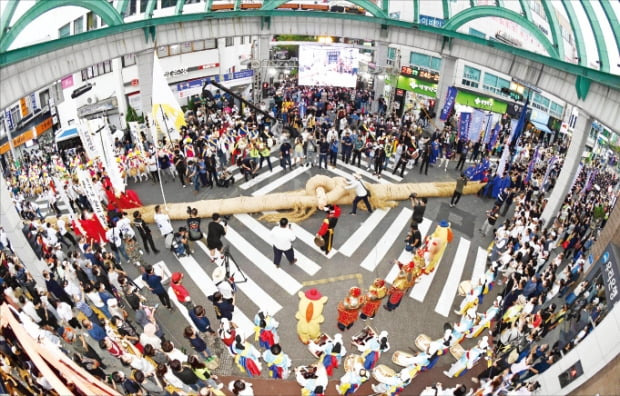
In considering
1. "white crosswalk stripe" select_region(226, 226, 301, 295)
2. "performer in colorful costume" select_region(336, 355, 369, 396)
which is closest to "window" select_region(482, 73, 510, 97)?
"white crosswalk stripe" select_region(226, 226, 301, 295)

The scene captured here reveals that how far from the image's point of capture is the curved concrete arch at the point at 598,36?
33.8 feet

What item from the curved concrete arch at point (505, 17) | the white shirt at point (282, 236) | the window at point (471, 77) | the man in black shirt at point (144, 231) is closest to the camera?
the white shirt at point (282, 236)

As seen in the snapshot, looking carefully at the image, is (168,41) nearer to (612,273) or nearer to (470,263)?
(470,263)

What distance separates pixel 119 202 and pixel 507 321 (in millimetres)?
11924

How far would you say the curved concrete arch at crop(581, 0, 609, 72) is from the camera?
405 inches

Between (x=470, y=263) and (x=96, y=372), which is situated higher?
(x=96, y=372)

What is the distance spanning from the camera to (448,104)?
61.4 feet

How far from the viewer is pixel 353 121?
2008 cm

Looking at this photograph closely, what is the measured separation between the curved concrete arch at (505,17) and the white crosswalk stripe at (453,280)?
23.6 feet

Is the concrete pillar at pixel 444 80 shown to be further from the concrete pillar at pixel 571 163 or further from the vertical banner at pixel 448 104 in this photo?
the concrete pillar at pixel 571 163

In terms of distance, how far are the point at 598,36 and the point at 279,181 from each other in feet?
37.7

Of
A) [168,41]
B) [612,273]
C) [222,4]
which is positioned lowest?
[612,273]

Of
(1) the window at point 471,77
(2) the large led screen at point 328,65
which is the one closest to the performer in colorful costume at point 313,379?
(2) the large led screen at point 328,65

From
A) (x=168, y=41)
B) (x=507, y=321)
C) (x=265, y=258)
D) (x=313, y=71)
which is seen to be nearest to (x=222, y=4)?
(x=313, y=71)
